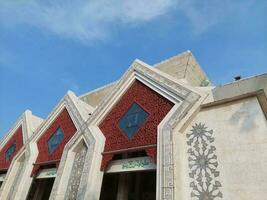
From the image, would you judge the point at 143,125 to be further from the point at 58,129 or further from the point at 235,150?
the point at 58,129

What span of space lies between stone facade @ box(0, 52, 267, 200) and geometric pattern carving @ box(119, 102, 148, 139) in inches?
1.9

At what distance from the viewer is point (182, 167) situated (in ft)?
23.7

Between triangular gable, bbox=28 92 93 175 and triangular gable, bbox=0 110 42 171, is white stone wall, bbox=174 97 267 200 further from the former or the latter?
triangular gable, bbox=0 110 42 171

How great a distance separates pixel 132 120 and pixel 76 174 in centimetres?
346

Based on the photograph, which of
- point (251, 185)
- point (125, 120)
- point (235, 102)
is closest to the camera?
point (251, 185)

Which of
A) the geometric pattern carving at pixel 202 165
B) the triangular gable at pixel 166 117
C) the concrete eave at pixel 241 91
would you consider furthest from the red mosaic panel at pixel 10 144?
the concrete eave at pixel 241 91

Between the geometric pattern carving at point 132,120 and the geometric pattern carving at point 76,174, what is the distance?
2.38 m

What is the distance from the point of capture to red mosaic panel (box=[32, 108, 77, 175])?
1244cm

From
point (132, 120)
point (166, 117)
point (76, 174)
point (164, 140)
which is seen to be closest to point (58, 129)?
point (76, 174)

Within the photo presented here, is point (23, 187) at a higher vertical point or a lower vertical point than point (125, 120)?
lower

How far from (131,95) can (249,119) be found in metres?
5.09

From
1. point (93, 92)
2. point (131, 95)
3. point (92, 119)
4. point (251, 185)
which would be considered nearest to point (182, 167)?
point (251, 185)

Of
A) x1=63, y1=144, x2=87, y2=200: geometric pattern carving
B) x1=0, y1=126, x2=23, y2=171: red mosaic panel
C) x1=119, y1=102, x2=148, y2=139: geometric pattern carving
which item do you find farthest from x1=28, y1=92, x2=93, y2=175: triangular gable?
x1=119, y1=102, x2=148, y2=139: geometric pattern carving

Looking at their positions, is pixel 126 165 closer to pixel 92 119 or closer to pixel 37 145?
pixel 92 119
